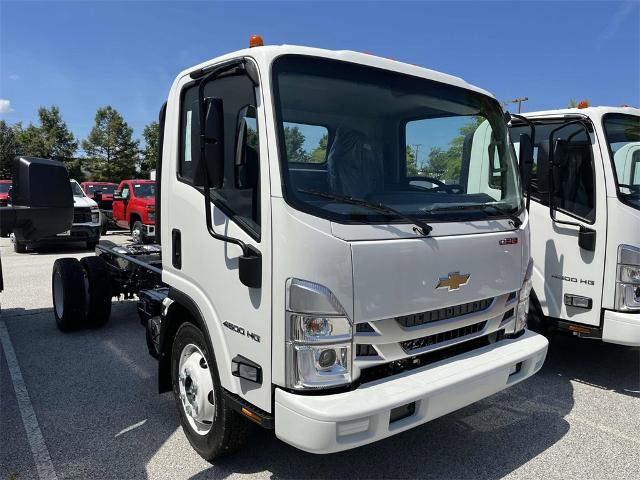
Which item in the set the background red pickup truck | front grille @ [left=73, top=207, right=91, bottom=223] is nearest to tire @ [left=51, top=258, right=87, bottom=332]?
front grille @ [left=73, top=207, right=91, bottom=223]

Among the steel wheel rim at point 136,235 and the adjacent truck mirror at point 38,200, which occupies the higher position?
the adjacent truck mirror at point 38,200

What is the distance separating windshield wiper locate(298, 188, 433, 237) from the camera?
2539mm

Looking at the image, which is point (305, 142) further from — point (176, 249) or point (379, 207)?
point (176, 249)

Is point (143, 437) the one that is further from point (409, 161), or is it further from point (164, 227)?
point (409, 161)

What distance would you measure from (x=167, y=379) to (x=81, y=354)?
208 cm

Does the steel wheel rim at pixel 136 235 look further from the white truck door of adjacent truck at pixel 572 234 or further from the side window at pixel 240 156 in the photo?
the side window at pixel 240 156

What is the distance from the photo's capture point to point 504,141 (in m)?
3.59

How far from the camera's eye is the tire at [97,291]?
18.9 feet

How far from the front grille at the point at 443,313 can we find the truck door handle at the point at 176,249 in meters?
1.59

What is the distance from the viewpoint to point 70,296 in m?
5.61

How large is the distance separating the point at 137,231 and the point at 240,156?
13084 mm

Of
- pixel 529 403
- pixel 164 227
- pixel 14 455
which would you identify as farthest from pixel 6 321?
pixel 529 403

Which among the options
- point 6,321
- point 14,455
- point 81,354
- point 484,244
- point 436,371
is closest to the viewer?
point 436,371

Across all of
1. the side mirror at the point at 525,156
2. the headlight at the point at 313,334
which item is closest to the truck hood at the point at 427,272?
the headlight at the point at 313,334
